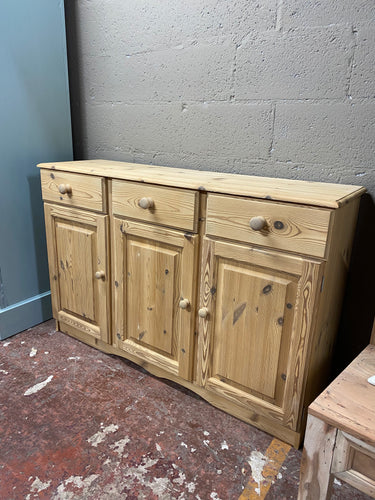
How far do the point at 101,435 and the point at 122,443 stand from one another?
9 centimetres

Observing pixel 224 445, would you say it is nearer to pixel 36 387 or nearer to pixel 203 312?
pixel 203 312

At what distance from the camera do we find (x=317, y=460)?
109 cm

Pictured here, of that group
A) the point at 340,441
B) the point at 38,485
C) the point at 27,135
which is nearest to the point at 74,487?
the point at 38,485

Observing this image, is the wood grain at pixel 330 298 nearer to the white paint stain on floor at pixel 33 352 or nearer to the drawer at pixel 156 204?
the drawer at pixel 156 204

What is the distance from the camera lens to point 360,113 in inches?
57.9

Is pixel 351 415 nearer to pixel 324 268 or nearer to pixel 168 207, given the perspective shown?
pixel 324 268

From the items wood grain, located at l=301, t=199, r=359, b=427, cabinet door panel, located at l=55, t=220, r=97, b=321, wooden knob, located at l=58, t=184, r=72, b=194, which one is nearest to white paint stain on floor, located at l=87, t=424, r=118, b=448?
cabinet door panel, located at l=55, t=220, r=97, b=321

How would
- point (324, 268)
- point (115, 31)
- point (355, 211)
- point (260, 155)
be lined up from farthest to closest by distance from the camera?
point (115, 31) → point (260, 155) → point (355, 211) → point (324, 268)

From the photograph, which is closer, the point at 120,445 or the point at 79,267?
the point at 120,445

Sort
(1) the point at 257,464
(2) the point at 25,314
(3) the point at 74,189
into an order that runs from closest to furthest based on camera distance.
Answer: (1) the point at 257,464, (3) the point at 74,189, (2) the point at 25,314

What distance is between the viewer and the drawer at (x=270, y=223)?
1203mm

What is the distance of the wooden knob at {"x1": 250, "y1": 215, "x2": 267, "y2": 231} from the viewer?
128 centimetres

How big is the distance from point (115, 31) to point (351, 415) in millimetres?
2050

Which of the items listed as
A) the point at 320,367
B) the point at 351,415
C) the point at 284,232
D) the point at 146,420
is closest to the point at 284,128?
the point at 284,232
